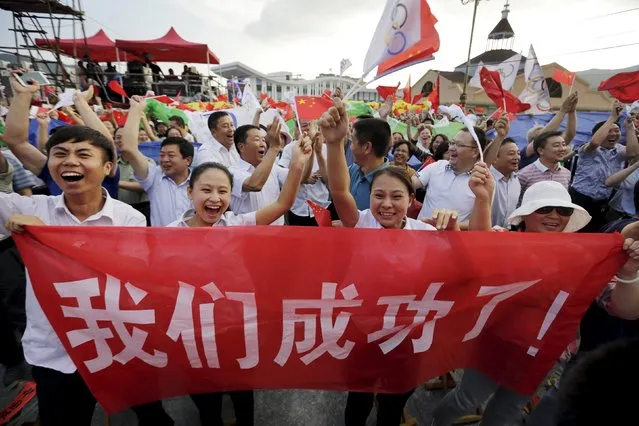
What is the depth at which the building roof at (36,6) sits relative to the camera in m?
10.9

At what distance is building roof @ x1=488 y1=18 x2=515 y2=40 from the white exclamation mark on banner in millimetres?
56581

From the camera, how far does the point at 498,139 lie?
2.69 metres

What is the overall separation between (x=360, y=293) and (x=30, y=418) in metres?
2.33

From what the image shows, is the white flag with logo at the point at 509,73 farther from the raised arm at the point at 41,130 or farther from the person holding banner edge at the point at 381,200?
the raised arm at the point at 41,130

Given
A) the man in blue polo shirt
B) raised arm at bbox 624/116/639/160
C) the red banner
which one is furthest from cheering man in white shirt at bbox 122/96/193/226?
raised arm at bbox 624/116/639/160

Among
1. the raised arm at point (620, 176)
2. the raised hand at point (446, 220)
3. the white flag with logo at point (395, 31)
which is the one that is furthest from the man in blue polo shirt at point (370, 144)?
the raised arm at point (620, 176)

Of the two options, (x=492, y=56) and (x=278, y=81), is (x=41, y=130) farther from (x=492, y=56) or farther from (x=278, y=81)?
(x=492, y=56)

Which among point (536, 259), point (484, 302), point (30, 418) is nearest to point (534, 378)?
point (484, 302)

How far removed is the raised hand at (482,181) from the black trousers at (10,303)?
3.20 metres

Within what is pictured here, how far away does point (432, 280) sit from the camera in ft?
5.03

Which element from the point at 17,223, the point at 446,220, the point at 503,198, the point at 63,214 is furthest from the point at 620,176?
the point at 17,223

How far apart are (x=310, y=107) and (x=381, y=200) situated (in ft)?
6.27

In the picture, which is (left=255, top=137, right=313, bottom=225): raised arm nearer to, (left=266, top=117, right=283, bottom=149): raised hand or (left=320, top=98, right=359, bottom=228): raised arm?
(left=320, top=98, right=359, bottom=228): raised arm

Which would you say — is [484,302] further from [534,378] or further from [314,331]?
[314,331]
